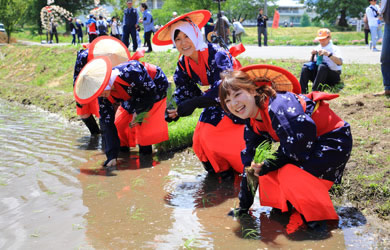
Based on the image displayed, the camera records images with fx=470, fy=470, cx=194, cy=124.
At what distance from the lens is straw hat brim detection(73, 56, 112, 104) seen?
15.4ft

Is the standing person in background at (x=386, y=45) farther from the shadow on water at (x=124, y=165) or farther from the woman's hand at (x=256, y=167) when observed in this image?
the woman's hand at (x=256, y=167)

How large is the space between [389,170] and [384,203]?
1.41 ft

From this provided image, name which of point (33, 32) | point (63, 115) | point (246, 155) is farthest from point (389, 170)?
point (33, 32)

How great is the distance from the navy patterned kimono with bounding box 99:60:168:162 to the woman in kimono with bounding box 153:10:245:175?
0.66 m

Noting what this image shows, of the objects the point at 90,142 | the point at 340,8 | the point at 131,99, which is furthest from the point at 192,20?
the point at 340,8

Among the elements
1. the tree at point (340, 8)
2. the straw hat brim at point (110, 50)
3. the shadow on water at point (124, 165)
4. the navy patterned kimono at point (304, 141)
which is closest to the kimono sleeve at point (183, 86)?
the shadow on water at point (124, 165)

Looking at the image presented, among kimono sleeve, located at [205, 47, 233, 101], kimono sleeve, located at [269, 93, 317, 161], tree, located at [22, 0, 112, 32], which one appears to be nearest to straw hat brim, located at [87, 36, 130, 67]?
kimono sleeve, located at [205, 47, 233, 101]

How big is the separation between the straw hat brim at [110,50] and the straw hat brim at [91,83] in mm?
1079

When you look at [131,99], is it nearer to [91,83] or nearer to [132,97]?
[132,97]

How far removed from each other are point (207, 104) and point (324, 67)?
122 inches

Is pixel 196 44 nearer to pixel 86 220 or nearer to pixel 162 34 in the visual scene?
pixel 162 34

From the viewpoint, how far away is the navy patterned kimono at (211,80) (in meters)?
4.60

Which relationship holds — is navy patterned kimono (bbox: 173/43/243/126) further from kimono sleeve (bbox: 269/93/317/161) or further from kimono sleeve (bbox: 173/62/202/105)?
kimono sleeve (bbox: 269/93/317/161)

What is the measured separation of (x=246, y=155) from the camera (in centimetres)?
382
